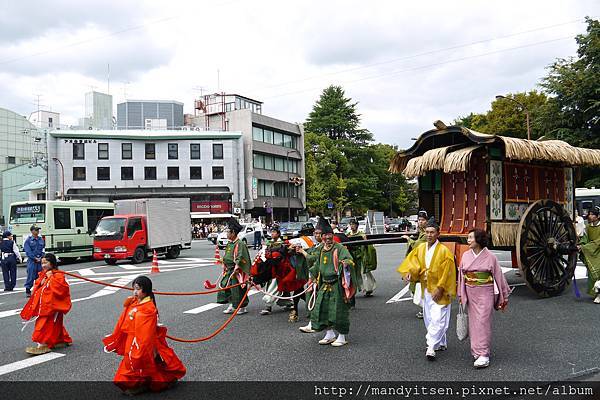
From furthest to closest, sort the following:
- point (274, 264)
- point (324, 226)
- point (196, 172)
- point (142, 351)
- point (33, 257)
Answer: point (196, 172) → point (33, 257) → point (274, 264) → point (324, 226) → point (142, 351)

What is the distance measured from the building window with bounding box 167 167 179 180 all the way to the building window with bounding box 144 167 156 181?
1.28 metres

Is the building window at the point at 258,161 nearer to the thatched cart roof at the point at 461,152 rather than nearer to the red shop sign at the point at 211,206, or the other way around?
the red shop sign at the point at 211,206

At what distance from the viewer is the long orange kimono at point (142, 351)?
506 cm

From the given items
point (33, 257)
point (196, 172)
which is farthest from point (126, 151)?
point (33, 257)

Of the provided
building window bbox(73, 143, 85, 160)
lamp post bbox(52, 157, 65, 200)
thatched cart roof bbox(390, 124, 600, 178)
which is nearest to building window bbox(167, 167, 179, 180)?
building window bbox(73, 143, 85, 160)

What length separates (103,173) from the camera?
4375cm

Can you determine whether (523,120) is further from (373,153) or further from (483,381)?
(483,381)

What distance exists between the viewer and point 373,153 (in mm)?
58375

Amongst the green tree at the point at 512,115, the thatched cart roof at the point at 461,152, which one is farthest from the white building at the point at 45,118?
the thatched cart roof at the point at 461,152

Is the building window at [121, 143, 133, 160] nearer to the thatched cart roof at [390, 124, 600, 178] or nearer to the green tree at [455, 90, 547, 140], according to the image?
the green tree at [455, 90, 547, 140]

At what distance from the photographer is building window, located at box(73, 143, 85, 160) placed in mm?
42906

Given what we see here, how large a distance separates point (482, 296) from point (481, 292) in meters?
0.05

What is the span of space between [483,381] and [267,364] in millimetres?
2482

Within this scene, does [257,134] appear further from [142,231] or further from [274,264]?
[274,264]
